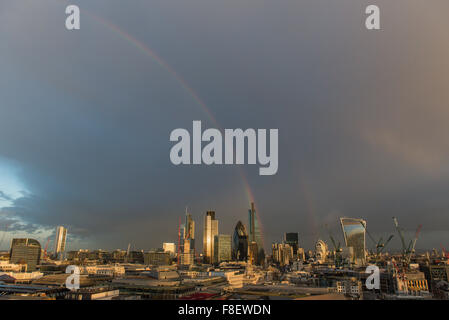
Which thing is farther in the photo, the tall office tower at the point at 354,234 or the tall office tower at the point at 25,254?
the tall office tower at the point at 354,234

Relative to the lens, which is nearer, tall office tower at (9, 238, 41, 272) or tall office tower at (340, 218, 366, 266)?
tall office tower at (9, 238, 41, 272)

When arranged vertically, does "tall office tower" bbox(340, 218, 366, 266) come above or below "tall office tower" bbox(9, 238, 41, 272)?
above

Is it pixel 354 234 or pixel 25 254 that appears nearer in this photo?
pixel 25 254

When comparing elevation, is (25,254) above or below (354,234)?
below

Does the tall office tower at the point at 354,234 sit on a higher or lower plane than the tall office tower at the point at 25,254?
higher
